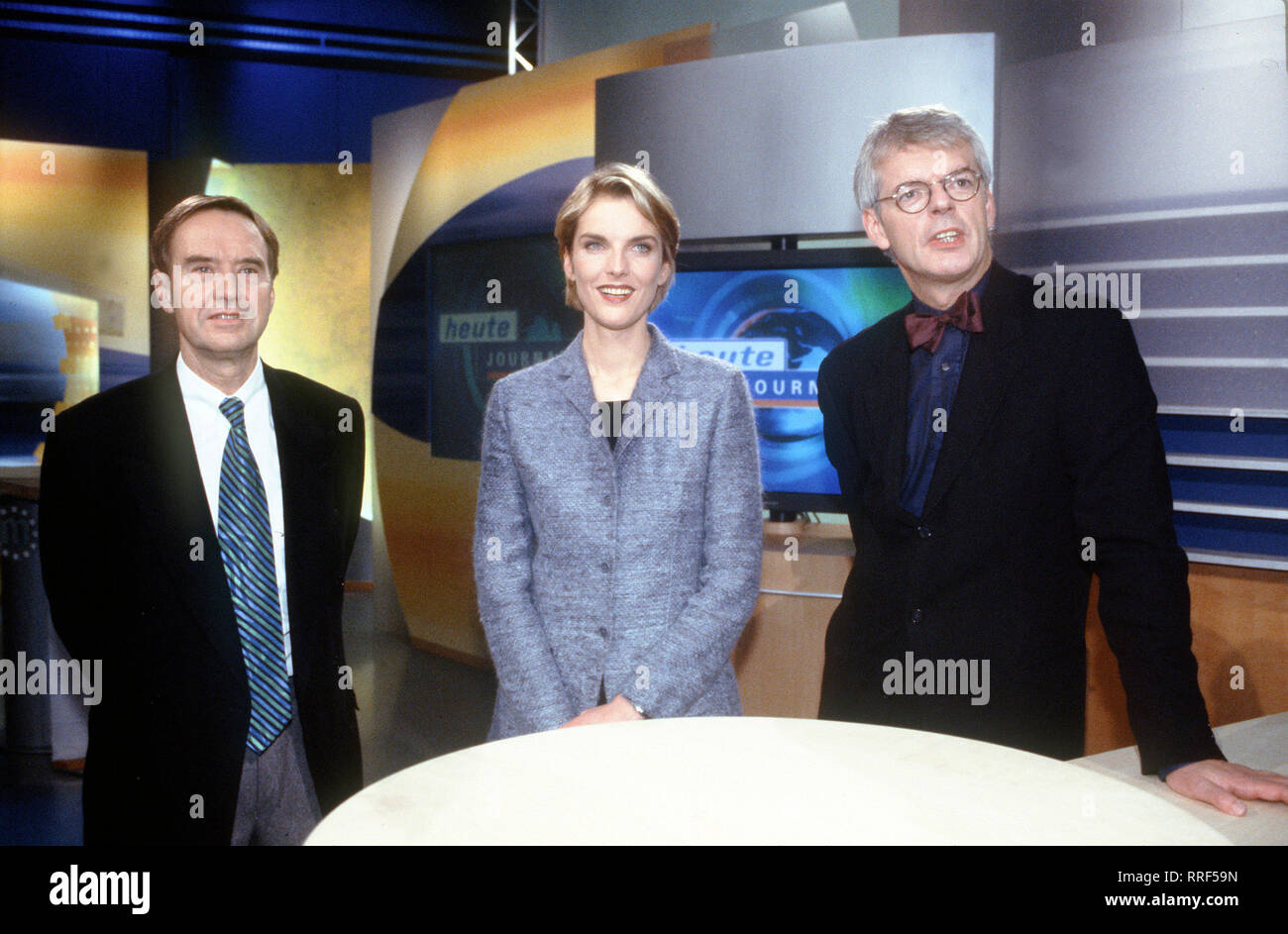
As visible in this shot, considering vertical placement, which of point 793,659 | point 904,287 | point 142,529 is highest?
point 904,287

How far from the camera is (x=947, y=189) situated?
1.85 metres

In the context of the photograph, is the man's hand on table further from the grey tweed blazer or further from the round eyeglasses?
the round eyeglasses

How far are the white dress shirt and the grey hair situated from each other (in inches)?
43.9

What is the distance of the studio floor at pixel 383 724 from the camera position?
3.64m

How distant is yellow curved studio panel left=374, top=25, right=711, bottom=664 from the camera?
5.20 meters

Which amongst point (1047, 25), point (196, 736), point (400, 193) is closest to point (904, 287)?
point (1047, 25)

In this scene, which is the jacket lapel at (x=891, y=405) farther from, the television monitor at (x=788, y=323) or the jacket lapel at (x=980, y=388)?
the television monitor at (x=788, y=323)

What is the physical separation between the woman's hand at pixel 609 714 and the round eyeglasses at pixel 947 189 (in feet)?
3.14

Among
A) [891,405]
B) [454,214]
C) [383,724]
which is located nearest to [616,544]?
[891,405]

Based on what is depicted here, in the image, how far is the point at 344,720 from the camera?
6.16 ft

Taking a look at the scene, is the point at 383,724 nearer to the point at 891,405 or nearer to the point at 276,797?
the point at 276,797

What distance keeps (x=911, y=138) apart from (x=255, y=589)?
1340 mm
